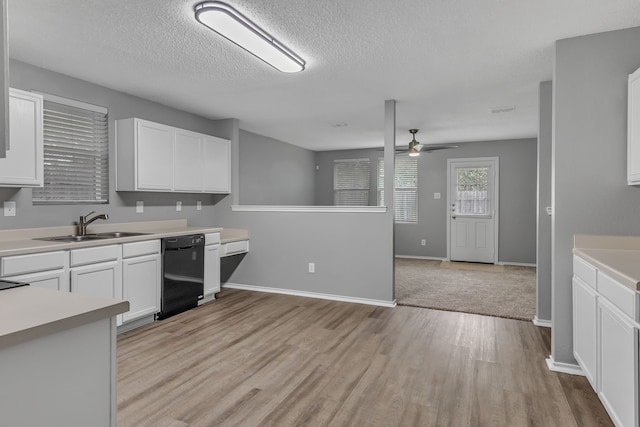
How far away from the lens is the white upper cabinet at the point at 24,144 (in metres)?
2.83

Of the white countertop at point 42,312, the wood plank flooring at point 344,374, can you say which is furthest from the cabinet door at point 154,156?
the white countertop at point 42,312

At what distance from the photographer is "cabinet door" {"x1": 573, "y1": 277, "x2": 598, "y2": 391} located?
2.19 metres

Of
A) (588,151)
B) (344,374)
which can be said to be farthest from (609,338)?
(344,374)

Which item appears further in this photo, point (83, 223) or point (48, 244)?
point (83, 223)

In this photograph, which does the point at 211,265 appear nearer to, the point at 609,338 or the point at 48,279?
A: the point at 48,279

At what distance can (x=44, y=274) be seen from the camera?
2752 millimetres

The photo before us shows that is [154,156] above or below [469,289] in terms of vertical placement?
above

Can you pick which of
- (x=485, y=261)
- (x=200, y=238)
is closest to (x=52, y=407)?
(x=200, y=238)

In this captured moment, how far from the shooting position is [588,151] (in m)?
2.62

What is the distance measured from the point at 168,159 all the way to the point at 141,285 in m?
1.47

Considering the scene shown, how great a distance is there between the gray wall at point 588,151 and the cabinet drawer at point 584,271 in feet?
0.43

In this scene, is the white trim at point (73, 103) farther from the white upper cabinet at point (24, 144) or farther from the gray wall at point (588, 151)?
the gray wall at point (588, 151)

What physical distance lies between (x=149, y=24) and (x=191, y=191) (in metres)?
2.33

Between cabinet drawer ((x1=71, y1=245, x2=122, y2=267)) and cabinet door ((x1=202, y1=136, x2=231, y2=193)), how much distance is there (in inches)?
66.1
